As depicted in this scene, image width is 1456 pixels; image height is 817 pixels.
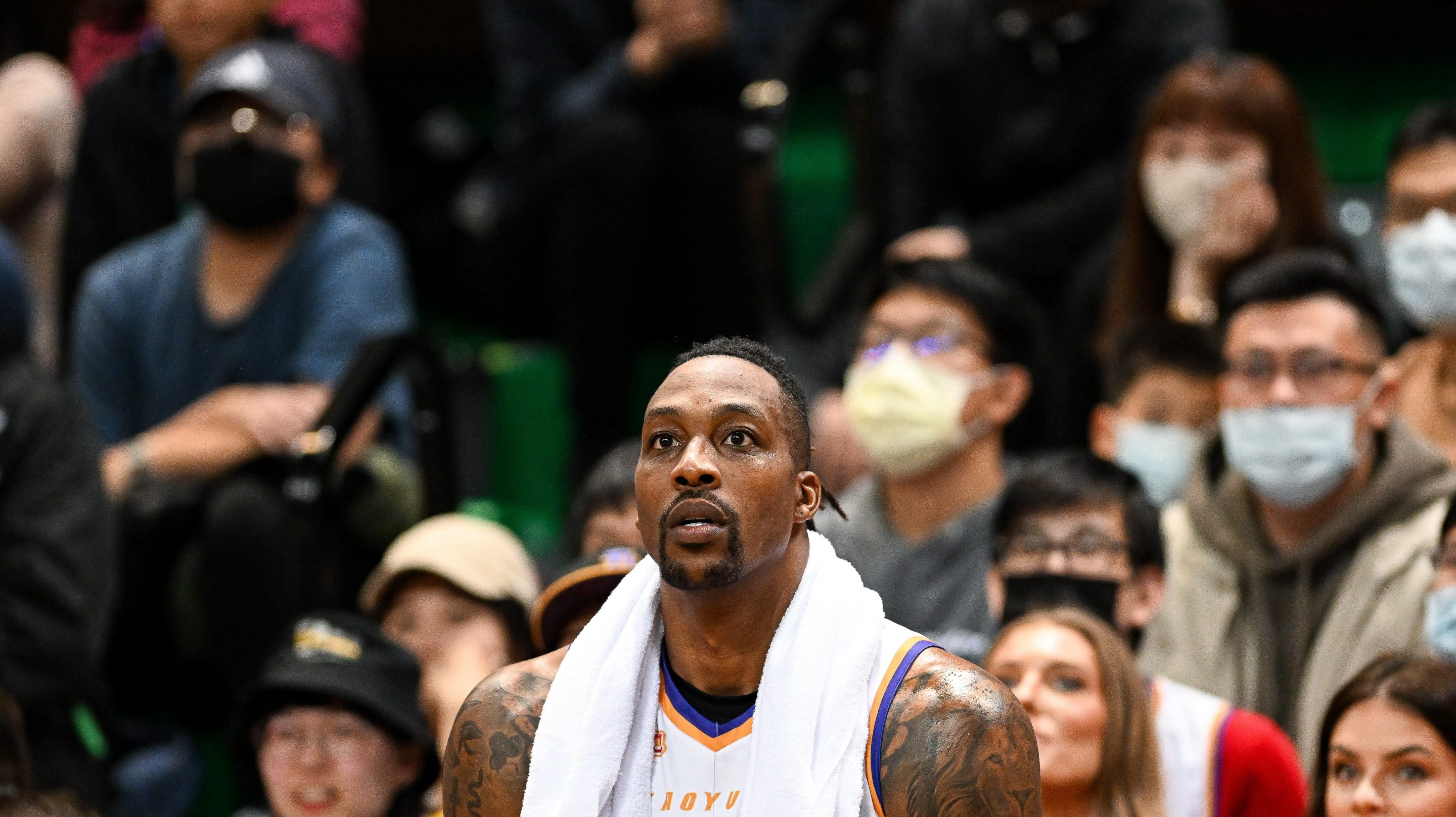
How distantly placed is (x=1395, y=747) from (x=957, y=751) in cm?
122

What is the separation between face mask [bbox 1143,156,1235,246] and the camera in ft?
18.4

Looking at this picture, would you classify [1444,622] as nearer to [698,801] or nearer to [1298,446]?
[1298,446]


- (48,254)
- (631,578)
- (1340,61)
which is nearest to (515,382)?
(48,254)

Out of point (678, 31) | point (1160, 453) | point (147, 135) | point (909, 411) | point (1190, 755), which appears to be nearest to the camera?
point (1190, 755)

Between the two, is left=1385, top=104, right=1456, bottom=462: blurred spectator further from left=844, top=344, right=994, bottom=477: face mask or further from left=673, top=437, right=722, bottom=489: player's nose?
left=673, top=437, right=722, bottom=489: player's nose

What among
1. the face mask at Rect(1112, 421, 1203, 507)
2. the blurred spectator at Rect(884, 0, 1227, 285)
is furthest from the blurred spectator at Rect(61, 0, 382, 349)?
the face mask at Rect(1112, 421, 1203, 507)

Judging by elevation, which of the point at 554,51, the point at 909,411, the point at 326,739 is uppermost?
the point at 554,51

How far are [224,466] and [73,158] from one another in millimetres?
1908

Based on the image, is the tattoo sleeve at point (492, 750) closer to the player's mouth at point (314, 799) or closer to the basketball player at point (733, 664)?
the basketball player at point (733, 664)

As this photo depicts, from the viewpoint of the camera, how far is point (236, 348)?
6152mm

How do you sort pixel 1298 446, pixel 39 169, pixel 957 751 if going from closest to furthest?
pixel 957 751, pixel 1298 446, pixel 39 169

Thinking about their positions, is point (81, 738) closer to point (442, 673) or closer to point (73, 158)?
point (442, 673)

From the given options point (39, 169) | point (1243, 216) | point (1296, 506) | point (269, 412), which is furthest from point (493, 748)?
point (39, 169)

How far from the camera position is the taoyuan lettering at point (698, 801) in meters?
3.02
